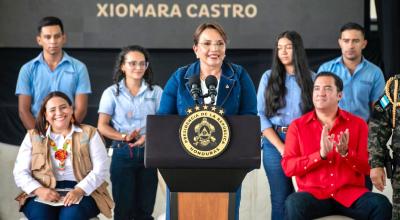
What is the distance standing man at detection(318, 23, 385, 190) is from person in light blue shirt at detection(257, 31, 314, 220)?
0.24 metres

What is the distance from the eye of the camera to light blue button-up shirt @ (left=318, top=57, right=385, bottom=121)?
5469mm

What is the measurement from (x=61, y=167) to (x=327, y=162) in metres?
1.60

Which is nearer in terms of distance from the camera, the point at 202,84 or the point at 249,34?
the point at 202,84

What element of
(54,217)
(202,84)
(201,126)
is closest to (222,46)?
(202,84)

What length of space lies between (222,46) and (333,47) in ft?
11.9

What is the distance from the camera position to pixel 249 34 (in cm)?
749

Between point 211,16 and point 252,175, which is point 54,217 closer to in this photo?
point 252,175

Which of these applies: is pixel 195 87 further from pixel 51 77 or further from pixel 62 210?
pixel 51 77

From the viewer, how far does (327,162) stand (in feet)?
16.0

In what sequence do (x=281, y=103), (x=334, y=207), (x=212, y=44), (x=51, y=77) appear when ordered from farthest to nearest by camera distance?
(x=51, y=77), (x=281, y=103), (x=334, y=207), (x=212, y=44)

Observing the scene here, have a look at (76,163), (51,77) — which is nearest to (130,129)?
(76,163)

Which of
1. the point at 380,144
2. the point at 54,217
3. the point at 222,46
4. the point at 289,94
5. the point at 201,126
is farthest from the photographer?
the point at 289,94

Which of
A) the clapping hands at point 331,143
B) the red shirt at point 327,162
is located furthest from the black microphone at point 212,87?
the red shirt at point 327,162

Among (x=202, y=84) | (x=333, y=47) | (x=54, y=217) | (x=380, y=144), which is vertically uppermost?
(x=333, y=47)
